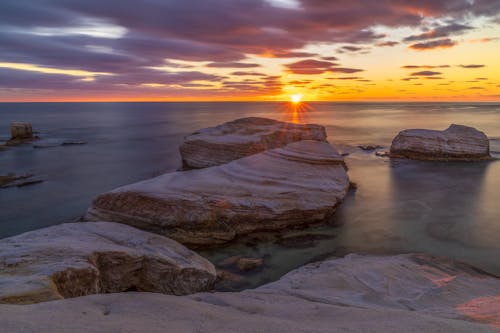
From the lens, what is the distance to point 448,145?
917 inches

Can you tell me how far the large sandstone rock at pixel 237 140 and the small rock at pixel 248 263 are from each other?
1103 centimetres

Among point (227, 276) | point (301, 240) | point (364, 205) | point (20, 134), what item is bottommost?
point (227, 276)

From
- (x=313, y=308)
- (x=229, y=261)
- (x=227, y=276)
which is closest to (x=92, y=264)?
(x=227, y=276)

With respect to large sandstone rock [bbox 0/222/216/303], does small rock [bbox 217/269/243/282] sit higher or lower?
lower

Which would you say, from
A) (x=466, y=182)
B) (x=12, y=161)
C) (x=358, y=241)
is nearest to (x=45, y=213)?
(x=358, y=241)

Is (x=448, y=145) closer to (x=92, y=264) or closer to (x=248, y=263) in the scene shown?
(x=248, y=263)

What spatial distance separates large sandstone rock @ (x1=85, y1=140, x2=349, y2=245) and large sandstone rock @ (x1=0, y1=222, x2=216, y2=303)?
80.9 inches

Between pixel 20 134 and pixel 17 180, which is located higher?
pixel 20 134

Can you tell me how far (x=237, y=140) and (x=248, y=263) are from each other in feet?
40.2

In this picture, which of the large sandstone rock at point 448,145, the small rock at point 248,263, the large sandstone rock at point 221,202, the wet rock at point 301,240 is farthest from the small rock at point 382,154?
the small rock at point 248,263

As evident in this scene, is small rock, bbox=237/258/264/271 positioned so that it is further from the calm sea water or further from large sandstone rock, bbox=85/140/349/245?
large sandstone rock, bbox=85/140/349/245

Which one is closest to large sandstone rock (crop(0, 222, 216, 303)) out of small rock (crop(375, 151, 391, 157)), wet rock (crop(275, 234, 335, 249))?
wet rock (crop(275, 234, 335, 249))

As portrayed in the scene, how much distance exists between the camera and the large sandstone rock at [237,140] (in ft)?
66.8

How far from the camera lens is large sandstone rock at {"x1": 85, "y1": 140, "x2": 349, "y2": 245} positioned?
10.6 m
